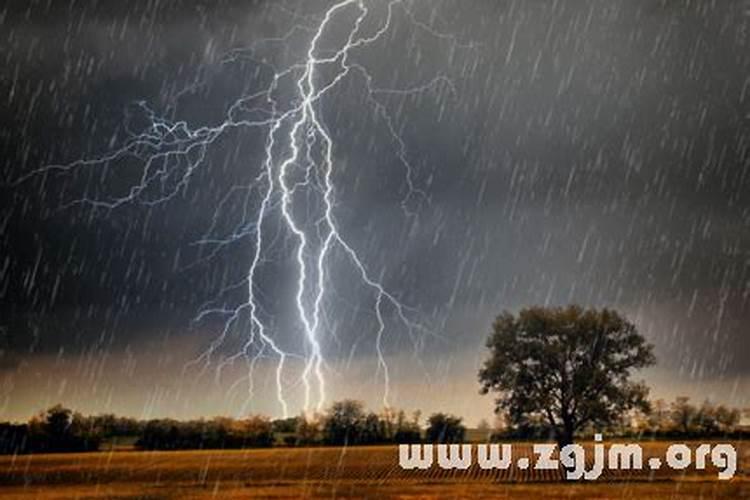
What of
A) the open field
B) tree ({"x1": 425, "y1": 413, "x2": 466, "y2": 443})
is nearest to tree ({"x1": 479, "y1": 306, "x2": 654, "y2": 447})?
the open field

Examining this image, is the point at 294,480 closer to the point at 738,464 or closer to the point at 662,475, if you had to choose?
the point at 662,475

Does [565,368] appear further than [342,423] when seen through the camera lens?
No

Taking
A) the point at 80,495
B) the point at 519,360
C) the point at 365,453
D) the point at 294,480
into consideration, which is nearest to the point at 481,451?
the point at 365,453

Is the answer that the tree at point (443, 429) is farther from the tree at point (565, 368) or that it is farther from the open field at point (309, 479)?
the tree at point (565, 368)

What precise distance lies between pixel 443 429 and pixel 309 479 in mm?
16945

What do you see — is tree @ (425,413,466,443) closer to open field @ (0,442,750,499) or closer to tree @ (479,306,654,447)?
open field @ (0,442,750,499)

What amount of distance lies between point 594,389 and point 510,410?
3304mm

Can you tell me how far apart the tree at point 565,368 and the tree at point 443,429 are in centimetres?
1167

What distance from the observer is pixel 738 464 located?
1593 inches

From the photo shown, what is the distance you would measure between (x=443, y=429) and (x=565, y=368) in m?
14.1

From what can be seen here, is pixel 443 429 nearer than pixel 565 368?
No

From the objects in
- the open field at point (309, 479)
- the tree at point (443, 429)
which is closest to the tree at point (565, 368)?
the open field at point (309, 479)

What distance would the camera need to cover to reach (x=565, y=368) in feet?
130

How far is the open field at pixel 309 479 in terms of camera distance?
29453mm
